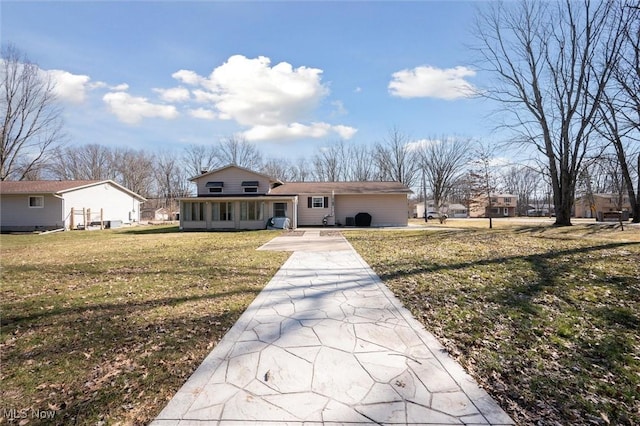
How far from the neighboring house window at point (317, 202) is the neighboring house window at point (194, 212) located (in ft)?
25.9

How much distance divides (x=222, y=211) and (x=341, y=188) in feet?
31.2

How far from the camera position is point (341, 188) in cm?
2503

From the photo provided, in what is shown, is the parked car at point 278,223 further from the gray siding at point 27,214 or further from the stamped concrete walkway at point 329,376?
the stamped concrete walkway at point 329,376

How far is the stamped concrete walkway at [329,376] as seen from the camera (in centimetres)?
226

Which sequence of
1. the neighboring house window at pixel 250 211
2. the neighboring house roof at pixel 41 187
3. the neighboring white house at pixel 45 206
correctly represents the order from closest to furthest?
1. the neighboring house window at pixel 250 211
2. the neighboring house roof at pixel 41 187
3. the neighboring white house at pixel 45 206

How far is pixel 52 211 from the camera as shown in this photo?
72.6 ft

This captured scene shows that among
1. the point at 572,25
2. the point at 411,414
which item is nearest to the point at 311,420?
the point at 411,414

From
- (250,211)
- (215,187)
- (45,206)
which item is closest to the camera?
(250,211)

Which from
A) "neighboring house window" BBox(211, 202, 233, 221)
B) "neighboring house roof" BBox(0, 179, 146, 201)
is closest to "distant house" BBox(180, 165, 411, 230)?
"neighboring house window" BBox(211, 202, 233, 221)

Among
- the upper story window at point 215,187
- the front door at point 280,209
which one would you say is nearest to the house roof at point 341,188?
the front door at point 280,209

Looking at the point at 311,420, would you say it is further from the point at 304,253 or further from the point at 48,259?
the point at 48,259

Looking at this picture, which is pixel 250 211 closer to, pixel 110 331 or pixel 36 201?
pixel 36 201

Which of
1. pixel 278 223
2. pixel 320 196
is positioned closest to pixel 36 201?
pixel 278 223

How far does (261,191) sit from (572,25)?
23.0m
